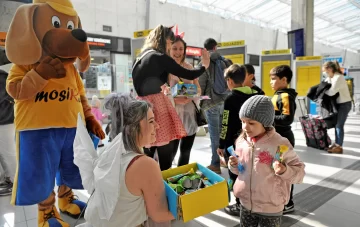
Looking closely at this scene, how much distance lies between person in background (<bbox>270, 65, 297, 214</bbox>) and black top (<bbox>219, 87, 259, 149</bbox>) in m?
0.25

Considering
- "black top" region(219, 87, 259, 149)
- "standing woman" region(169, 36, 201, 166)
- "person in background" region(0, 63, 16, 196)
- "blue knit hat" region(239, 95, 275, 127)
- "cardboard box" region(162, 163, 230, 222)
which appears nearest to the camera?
"cardboard box" region(162, 163, 230, 222)

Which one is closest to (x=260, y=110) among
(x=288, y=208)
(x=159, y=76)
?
(x=159, y=76)

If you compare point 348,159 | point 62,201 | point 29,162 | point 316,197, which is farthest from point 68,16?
point 348,159

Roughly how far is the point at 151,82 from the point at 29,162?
960mm

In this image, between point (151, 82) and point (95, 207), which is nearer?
point (95, 207)

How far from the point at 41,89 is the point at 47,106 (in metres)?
0.12

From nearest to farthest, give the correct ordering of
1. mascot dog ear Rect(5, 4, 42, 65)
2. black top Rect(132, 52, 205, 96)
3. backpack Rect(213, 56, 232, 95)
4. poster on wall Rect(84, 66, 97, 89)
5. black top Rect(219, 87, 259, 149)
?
mascot dog ear Rect(5, 4, 42, 65) < black top Rect(132, 52, 205, 96) < black top Rect(219, 87, 259, 149) < backpack Rect(213, 56, 232, 95) < poster on wall Rect(84, 66, 97, 89)

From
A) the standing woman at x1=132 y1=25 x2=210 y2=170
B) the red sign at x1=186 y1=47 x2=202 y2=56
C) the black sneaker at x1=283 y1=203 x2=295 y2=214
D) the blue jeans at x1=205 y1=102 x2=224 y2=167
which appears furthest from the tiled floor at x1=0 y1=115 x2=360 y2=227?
the red sign at x1=186 y1=47 x2=202 y2=56

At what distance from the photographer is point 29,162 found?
162cm

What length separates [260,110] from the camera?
133 cm

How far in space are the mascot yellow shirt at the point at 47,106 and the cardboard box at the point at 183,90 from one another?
0.82 meters

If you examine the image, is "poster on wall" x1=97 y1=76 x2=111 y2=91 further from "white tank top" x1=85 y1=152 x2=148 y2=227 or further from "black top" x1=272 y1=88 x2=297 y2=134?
"white tank top" x1=85 y1=152 x2=148 y2=227

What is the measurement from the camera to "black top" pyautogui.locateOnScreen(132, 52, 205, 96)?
1740 mm

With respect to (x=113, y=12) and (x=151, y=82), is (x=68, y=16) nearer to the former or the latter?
(x=151, y=82)
